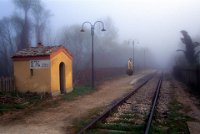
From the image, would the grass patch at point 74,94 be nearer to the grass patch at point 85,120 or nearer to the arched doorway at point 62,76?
the arched doorway at point 62,76

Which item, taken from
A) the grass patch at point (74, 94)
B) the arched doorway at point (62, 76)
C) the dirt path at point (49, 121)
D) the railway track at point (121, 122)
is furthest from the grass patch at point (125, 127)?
the arched doorway at point (62, 76)

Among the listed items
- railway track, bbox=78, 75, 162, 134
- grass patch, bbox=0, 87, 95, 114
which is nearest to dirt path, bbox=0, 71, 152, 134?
railway track, bbox=78, 75, 162, 134

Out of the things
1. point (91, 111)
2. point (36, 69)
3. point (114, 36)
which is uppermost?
point (114, 36)

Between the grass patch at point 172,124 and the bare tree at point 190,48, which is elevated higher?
the bare tree at point 190,48

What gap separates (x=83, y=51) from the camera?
6556cm

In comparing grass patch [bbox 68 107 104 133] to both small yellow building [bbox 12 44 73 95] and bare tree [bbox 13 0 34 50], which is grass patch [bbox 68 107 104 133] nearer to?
small yellow building [bbox 12 44 73 95]

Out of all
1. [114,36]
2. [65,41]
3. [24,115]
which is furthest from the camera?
[114,36]

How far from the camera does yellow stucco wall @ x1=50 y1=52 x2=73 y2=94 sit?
1941cm

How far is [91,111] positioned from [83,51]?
51.6 m

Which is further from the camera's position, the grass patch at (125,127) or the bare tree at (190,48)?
the bare tree at (190,48)

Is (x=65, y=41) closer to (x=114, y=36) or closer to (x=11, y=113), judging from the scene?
(x=114, y=36)

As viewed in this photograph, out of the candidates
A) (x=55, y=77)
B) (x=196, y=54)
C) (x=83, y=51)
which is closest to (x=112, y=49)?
(x=83, y=51)

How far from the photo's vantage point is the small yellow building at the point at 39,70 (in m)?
19.1

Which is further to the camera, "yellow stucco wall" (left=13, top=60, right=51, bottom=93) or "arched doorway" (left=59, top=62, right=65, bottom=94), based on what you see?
"arched doorway" (left=59, top=62, right=65, bottom=94)
